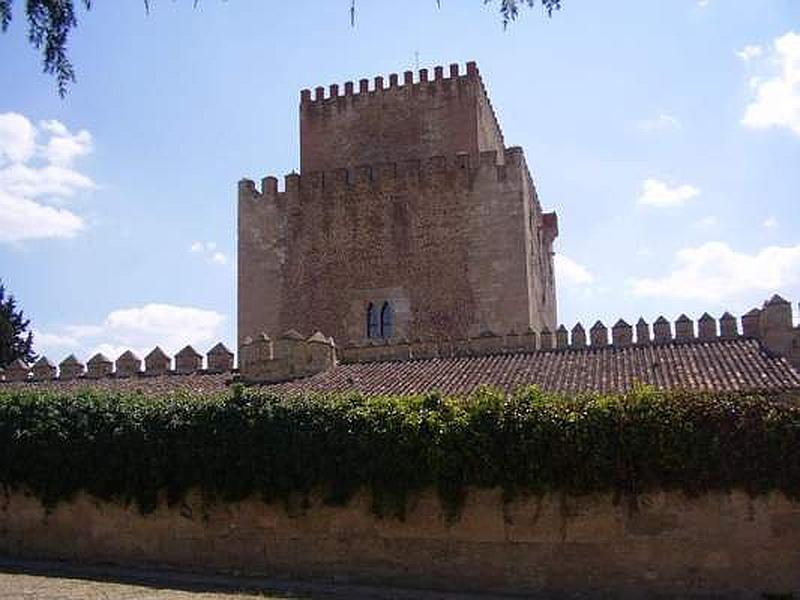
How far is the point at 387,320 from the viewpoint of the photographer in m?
27.4

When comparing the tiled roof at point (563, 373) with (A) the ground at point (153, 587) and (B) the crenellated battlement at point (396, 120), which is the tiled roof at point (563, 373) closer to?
(A) the ground at point (153, 587)

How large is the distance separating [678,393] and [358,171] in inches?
629

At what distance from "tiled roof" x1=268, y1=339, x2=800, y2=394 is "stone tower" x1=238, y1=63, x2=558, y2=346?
4.48 meters

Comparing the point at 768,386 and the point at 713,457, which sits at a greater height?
the point at 768,386

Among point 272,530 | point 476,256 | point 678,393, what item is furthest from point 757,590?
point 476,256

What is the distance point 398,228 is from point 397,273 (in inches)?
55.2

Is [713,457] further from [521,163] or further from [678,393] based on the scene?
[521,163]

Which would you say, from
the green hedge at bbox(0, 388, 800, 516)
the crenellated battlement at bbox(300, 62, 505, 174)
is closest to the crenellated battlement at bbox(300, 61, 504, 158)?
the crenellated battlement at bbox(300, 62, 505, 174)

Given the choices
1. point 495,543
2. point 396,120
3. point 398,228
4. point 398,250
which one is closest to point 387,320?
point 398,250

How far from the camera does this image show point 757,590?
1349 cm

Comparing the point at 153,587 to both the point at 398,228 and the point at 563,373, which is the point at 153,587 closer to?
the point at 563,373

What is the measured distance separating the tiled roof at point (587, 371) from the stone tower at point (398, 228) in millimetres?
4480

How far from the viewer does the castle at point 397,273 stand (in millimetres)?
21797

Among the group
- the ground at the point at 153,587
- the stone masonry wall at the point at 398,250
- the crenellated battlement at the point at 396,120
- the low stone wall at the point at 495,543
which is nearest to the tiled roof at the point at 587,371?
the low stone wall at the point at 495,543
